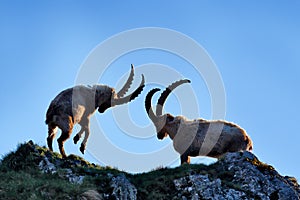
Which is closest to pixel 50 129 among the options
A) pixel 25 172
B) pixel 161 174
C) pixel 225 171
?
pixel 25 172

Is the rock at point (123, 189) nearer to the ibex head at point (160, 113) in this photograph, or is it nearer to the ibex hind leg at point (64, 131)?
the ibex hind leg at point (64, 131)

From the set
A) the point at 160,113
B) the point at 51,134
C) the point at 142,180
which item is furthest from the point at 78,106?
the point at 160,113

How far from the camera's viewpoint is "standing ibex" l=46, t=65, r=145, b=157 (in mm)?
20609

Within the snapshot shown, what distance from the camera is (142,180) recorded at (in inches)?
748

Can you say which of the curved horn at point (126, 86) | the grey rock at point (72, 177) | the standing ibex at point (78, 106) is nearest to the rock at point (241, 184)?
the grey rock at point (72, 177)

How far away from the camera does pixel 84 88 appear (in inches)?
870

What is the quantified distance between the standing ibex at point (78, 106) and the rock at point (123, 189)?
3695 mm

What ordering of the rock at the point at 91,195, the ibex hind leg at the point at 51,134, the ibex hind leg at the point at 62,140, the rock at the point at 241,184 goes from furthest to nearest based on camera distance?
the ibex hind leg at the point at 51,134, the ibex hind leg at the point at 62,140, the rock at the point at 241,184, the rock at the point at 91,195

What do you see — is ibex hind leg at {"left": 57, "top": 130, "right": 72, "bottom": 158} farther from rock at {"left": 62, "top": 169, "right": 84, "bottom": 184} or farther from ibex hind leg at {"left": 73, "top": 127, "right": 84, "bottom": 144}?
rock at {"left": 62, "top": 169, "right": 84, "bottom": 184}

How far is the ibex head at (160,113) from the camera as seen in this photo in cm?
2373

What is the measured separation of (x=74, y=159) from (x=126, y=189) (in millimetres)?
3555

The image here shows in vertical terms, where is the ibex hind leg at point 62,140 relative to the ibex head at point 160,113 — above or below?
below

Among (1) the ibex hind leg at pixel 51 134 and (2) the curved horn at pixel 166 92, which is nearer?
(1) the ibex hind leg at pixel 51 134

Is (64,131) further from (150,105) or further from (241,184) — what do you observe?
(241,184)
